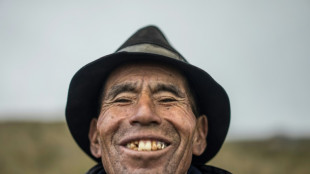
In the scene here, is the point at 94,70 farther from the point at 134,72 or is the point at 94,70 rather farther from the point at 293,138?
the point at 293,138

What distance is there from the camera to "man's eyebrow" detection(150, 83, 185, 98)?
3.25 m

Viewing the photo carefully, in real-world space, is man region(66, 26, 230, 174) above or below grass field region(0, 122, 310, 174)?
above

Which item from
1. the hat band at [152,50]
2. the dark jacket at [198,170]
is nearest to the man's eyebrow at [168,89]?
the hat band at [152,50]

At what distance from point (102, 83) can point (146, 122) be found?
95cm

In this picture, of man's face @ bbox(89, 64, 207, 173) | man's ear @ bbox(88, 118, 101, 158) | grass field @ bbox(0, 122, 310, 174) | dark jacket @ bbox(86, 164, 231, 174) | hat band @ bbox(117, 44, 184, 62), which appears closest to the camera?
man's face @ bbox(89, 64, 207, 173)

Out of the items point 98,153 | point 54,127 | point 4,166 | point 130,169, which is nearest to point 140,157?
point 130,169

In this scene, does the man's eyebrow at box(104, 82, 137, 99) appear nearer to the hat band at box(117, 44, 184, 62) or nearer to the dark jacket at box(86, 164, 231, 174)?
the hat band at box(117, 44, 184, 62)

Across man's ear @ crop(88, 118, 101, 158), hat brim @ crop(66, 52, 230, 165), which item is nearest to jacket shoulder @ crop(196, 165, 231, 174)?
hat brim @ crop(66, 52, 230, 165)

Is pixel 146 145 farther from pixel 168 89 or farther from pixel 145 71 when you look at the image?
pixel 145 71

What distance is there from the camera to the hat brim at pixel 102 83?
338 cm

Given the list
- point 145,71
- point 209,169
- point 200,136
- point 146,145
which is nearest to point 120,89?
point 145,71

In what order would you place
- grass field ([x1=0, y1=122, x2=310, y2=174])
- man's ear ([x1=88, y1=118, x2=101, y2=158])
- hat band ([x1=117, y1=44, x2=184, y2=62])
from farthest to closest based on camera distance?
grass field ([x1=0, y1=122, x2=310, y2=174]) < man's ear ([x1=88, y1=118, x2=101, y2=158]) < hat band ([x1=117, y1=44, x2=184, y2=62])

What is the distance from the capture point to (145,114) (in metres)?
2.97

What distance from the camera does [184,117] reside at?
3242 millimetres
